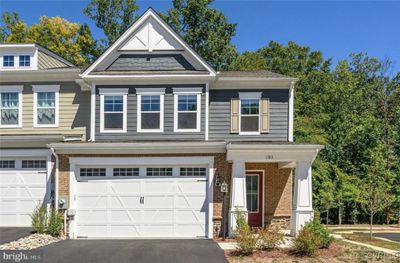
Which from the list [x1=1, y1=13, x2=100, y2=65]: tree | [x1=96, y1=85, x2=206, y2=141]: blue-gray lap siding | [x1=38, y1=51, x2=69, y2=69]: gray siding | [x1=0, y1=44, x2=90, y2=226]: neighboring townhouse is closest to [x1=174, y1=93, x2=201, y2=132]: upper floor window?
[x1=96, y1=85, x2=206, y2=141]: blue-gray lap siding

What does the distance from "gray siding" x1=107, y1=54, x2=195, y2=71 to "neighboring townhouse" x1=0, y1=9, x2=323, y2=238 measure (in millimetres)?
40

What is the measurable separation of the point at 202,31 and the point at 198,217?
1992 centimetres

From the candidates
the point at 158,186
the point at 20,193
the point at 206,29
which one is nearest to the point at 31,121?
the point at 20,193

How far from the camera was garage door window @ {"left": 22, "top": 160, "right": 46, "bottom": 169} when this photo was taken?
16.0 m

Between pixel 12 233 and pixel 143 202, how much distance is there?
4673 millimetres

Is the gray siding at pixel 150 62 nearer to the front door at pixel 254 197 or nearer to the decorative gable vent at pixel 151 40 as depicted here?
the decorative gable vent at pixel 151 40

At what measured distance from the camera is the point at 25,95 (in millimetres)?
17281

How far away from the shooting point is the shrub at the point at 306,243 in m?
11.5

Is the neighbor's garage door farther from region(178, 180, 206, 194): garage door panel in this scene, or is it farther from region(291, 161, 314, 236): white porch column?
region(291, 161, 314, 236): white porch column

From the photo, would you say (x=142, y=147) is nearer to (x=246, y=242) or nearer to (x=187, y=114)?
(x=187, y=114)

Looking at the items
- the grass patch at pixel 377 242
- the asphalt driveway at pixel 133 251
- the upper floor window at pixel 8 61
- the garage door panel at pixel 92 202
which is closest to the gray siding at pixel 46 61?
the upper floor window at pixel 8 61

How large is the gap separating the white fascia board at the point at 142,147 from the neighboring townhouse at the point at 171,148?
0.04 meters

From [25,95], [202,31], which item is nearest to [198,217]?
[25,95]

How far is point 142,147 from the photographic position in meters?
14.5
